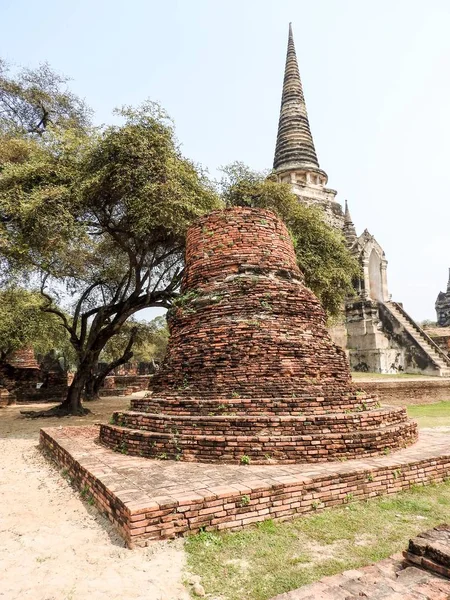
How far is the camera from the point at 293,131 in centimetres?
2709

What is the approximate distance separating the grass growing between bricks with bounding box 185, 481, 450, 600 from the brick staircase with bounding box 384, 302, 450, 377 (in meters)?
15.3

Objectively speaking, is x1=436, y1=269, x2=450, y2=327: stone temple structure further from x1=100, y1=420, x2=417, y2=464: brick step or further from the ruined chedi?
x1=100, y1=420, x2=417, y2=464: brick step

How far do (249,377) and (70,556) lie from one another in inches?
115

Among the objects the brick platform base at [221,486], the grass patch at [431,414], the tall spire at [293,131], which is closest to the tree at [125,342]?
the grass patch at [431,414]

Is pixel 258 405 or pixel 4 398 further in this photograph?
pixel 4 398

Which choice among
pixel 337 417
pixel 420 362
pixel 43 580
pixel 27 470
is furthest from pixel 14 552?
pixel 420 362

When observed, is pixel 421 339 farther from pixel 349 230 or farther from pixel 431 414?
pixel 431 414

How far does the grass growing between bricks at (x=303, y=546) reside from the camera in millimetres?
2852

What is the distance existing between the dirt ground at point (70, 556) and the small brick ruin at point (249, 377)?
47.8 inches

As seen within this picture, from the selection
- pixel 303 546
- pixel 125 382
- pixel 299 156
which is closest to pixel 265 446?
pixel 303 546

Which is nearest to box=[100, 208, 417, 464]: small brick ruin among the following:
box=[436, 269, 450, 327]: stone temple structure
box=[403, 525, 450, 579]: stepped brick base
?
box=[403, 525, 450, 579]: stepped brick base

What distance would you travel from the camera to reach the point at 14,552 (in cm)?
331

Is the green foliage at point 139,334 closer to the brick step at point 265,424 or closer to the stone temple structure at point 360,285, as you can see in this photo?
the stone temple structure at point 360,285

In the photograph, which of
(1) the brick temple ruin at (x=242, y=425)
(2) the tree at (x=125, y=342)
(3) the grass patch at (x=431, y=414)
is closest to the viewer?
(1) the brick temple ruin at (x=242, y=425)
